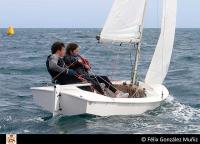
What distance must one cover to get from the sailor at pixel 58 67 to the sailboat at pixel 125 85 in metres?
0.20

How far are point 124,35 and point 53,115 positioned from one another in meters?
2.47

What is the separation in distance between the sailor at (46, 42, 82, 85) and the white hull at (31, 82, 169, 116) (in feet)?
0.72

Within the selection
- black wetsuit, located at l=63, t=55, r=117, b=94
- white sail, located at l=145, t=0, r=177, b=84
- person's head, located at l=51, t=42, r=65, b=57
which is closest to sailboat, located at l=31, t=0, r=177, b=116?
white sail, located at l=145, t=0, r=177, b=84

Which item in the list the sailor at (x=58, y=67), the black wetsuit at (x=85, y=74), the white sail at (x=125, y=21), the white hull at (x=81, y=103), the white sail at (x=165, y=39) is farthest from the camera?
the white sail at (x=165, y=39)

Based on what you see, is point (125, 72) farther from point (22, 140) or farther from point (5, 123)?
point (22, 140)

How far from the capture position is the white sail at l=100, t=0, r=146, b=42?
10273 millimetres

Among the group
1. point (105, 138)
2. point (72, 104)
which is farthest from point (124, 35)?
point (105, 138)

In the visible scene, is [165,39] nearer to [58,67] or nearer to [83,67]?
[83,67]

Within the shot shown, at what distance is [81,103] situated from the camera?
8.34m

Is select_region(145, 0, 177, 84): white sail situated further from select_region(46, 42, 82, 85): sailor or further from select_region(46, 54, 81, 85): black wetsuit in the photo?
select_region(46, 42, 82, 85): sailor

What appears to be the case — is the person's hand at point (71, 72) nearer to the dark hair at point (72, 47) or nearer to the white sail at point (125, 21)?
the dark hair at point (72, 47)

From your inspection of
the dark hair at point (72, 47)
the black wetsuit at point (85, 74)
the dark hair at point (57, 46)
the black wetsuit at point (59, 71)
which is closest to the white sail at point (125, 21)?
the black wetsuit at point (85, 74)

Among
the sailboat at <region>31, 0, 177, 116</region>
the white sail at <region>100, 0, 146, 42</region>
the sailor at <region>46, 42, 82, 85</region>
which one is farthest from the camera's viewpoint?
the white sail at <region>100, 0, 146, 42</region>

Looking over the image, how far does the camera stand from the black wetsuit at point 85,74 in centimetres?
905
